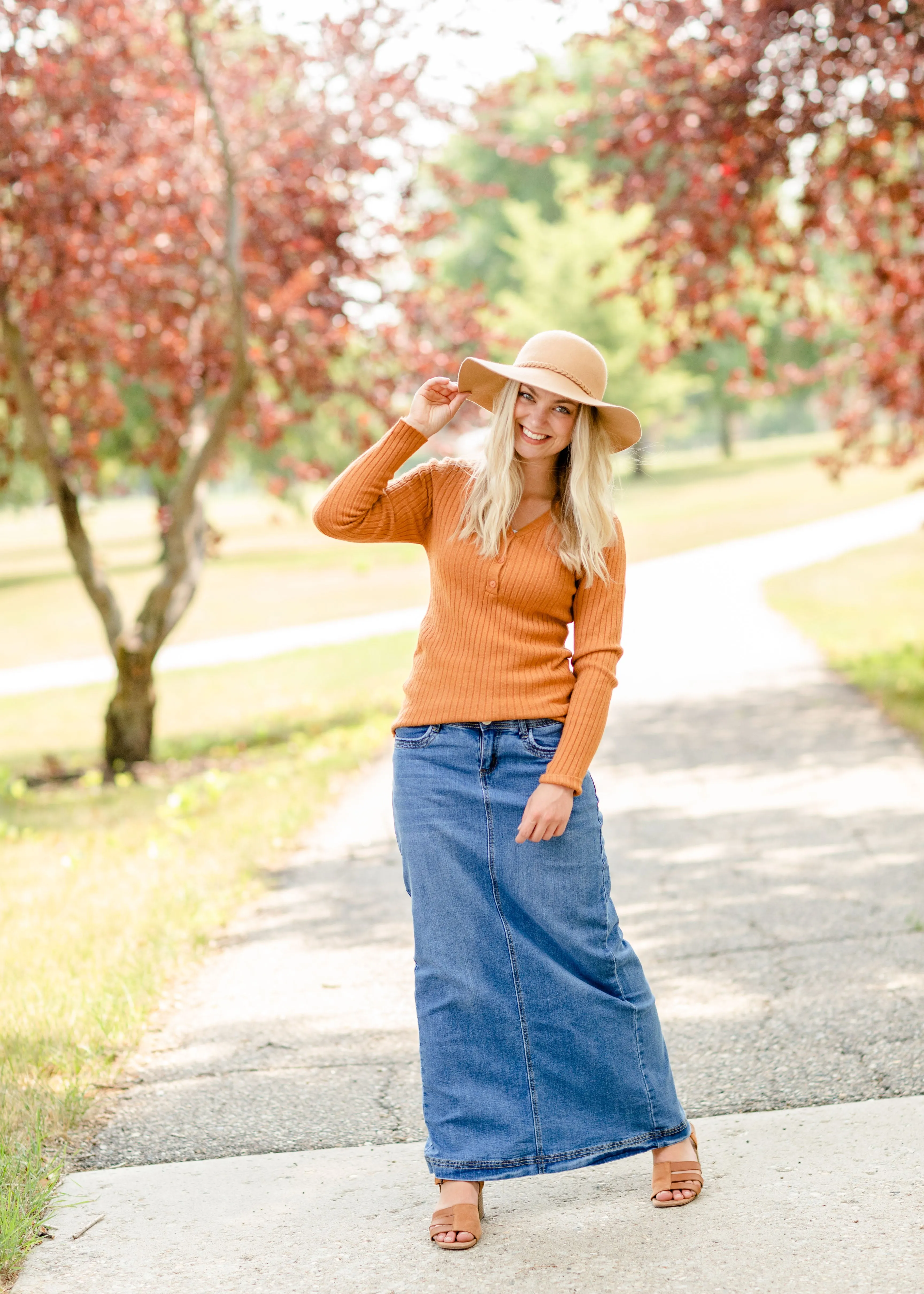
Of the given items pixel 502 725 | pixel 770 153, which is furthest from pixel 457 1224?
pixel 770 153

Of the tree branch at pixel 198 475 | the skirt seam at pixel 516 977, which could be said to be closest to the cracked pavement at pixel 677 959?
the skirt seam at pixel 516 977

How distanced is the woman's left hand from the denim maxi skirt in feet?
0.20

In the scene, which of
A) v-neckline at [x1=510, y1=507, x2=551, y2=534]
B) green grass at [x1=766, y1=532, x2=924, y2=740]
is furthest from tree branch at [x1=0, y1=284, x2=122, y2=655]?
v-neckline at [x1=510, y1=507, x2=551, y2=534]

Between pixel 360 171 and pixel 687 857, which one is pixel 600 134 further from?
pixel 687 857

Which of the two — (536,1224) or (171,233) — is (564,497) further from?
(171,233)

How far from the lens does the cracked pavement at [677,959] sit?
150 inches

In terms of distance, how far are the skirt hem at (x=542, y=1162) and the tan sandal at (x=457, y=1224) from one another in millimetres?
60

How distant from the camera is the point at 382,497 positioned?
131 inches

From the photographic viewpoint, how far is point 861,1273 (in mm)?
2738

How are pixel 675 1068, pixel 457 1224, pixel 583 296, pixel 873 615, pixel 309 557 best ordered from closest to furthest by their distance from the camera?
pixel 457 1224 → pixel 675 1068 → pixel 873 615 → pixel 309 557 → pixel 583 296

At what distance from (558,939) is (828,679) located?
8.51 m

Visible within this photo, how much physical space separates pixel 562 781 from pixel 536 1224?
98 centimetres

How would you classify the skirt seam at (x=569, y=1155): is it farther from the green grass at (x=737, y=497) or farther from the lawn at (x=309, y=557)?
the green grass at (x=737, y=497)

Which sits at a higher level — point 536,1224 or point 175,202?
point 175,202
